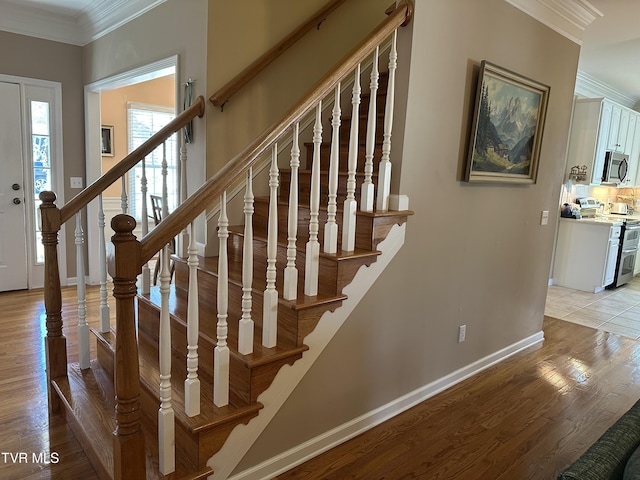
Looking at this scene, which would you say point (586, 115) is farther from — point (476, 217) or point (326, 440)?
point (326, 440)

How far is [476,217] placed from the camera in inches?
113

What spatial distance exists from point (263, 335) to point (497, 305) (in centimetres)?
207

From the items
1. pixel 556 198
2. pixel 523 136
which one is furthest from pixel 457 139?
pixel 556 198

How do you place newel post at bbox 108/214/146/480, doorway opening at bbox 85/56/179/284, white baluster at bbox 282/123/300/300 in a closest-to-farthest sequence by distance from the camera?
newel post at bbox 108/214/146/480
white baluster at bbox 282/123/300/300
doorway opening at bbox 85/56/179/284

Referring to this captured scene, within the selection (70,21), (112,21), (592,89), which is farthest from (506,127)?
(70,21)

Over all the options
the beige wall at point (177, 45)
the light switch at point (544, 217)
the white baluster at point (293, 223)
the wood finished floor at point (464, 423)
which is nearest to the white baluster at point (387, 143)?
the white baluster at point (293, 223)

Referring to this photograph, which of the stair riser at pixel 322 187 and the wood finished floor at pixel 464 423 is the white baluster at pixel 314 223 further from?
the wood finished floor at pixel 464 423

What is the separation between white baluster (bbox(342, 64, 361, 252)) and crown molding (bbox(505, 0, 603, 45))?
1437 mm

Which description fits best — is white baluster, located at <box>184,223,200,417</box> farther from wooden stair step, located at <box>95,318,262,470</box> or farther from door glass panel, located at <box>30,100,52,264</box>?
door glass panel, located at <box>30,100,52,264</box>

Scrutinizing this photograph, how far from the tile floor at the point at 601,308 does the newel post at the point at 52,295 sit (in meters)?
4.55

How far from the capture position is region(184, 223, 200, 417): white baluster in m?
1.57

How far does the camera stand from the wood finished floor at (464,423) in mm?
2078

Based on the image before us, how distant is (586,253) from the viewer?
5621mm

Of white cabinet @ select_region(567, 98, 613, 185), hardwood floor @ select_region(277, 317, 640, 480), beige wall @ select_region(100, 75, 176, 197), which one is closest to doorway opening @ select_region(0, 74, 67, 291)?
beige wall @ select_region(100, 75, 176, 197)
